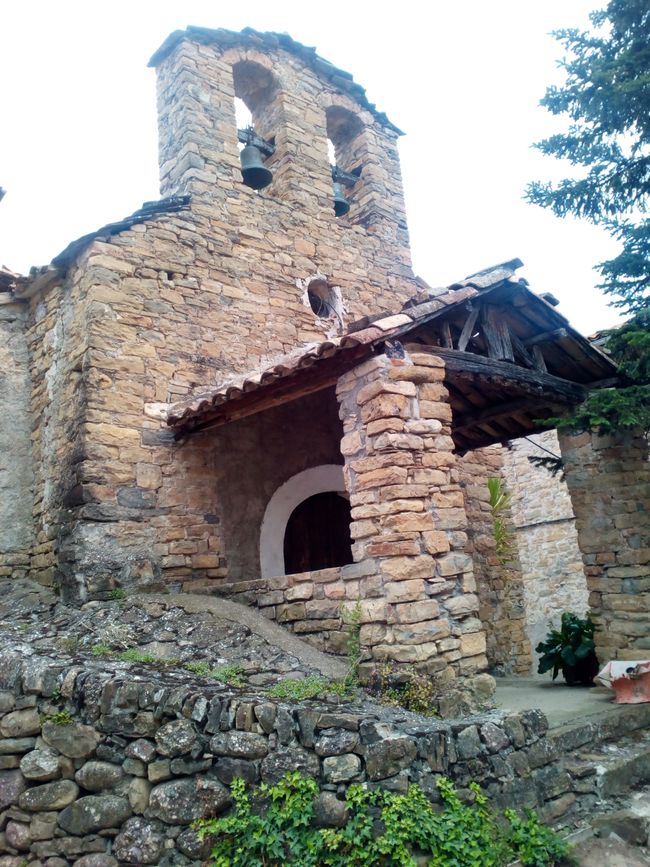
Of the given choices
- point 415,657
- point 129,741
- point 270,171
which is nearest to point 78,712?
point 129,741

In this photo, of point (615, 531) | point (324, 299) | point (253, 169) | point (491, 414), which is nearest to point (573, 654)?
point (615, 531)

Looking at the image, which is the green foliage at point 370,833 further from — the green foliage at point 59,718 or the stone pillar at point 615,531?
the stone pillar at point 615,531

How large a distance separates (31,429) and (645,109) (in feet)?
19.8

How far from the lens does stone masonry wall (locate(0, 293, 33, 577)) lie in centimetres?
613

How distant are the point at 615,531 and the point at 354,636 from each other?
2.89 metres

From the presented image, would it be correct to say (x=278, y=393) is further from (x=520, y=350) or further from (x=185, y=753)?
(x=185, y=753)

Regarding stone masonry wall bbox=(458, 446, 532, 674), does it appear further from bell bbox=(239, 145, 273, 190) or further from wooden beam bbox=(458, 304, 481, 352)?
bell bbox=(239, 145, 273, 190)

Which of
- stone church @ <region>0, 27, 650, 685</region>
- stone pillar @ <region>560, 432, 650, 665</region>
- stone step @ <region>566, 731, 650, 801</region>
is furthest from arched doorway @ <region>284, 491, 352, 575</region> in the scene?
stone step @ <region>566, 731, 650, 801</region>

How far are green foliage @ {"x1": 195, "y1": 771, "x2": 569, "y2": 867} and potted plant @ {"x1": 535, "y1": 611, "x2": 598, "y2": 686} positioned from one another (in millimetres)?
2776

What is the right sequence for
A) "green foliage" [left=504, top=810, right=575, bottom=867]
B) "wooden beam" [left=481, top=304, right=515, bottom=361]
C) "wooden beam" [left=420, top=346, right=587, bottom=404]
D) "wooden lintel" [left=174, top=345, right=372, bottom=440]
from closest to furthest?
"green foliage" [left=504, top=810, right=575, bottom=867] → "wooden lintel" [left=174, top=345, right=372, bottom=440] → "wooden beam" [left=420, top=346, right=587, bottom=404] → "wooden beam" [left=481, top=304, right=515, bottom=361]

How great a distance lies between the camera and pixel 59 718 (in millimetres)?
3582

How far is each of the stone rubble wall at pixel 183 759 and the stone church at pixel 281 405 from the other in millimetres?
716

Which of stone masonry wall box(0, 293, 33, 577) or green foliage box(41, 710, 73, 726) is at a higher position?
stone masonry wall box(0, 293, 33, 577)

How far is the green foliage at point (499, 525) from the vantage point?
805 cm
